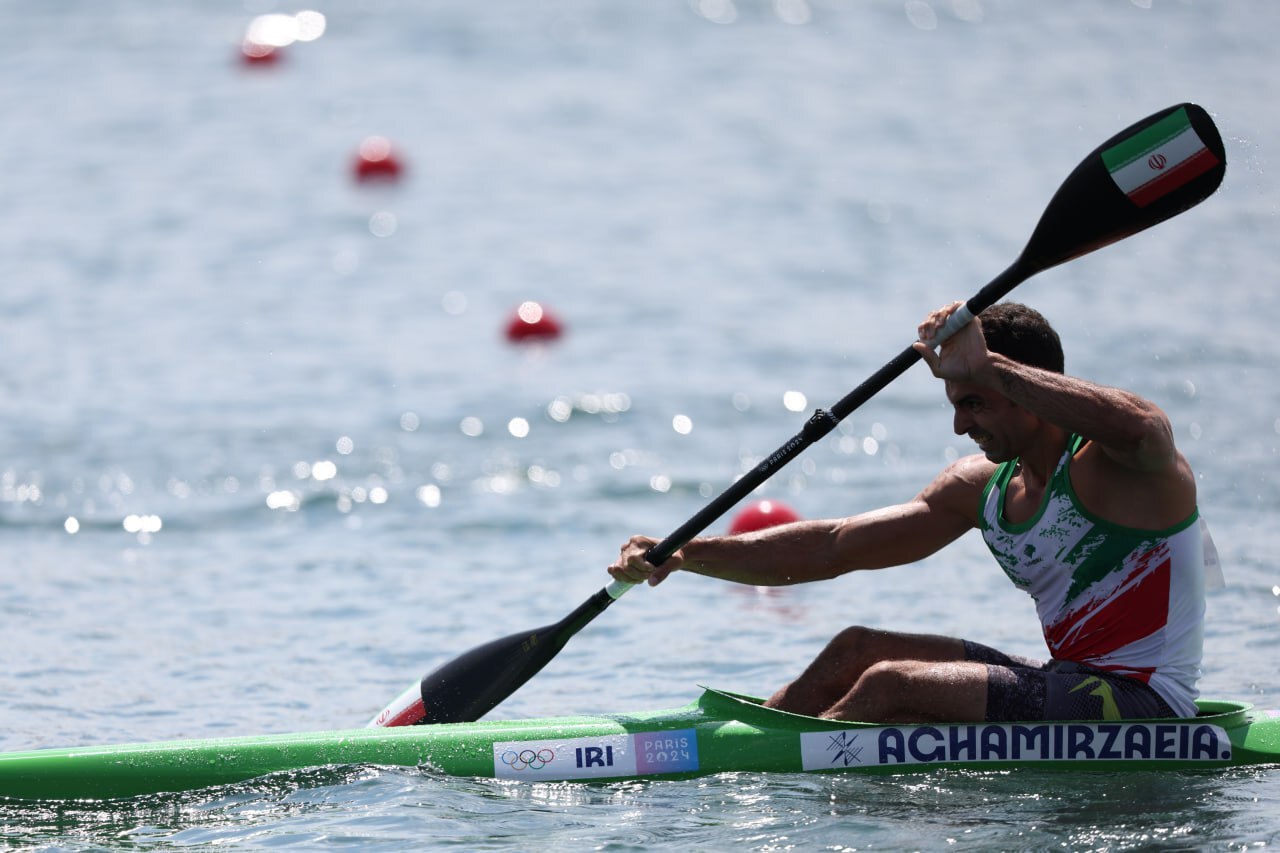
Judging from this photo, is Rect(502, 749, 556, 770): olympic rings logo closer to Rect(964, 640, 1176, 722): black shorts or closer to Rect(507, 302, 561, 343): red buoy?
Rect(964, 640, 1176, 722): black shorts

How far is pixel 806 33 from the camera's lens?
2048 centimetres

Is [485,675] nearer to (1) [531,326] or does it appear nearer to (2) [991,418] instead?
(2) [991,418]

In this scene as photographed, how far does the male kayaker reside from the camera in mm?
4426

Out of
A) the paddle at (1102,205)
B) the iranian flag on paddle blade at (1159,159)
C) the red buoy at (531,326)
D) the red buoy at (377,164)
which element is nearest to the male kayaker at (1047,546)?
the paddle at (1102,205)

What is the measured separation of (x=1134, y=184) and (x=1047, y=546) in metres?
1.08

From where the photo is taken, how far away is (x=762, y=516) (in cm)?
895

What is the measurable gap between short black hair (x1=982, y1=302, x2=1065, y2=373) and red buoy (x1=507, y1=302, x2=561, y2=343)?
26.9 ft

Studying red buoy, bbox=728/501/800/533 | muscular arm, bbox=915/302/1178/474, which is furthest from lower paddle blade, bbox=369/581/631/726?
red buoy, bbox=728/501/800/533

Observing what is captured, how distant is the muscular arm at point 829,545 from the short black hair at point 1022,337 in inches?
20.4

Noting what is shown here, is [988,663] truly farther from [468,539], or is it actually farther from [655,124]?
[655,124]

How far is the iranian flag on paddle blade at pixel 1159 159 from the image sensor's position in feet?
15.6

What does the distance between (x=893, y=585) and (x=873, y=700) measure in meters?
3.40

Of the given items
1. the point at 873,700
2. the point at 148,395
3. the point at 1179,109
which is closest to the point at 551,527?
the point at 148,395

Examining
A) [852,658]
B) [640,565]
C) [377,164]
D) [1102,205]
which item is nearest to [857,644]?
[852,658]
